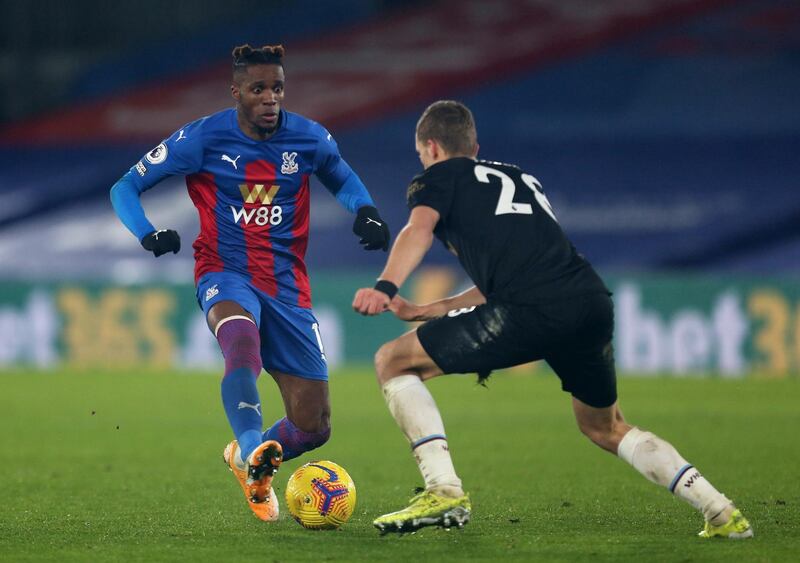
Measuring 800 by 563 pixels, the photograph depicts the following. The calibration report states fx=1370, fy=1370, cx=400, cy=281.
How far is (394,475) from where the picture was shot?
27.8ft

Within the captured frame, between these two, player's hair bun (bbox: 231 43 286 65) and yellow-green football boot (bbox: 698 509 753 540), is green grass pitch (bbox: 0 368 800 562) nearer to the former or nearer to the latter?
yellow-green football boot (bbox: 698 509 753 540)

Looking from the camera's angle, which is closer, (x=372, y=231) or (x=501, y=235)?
(x=501, y=235)

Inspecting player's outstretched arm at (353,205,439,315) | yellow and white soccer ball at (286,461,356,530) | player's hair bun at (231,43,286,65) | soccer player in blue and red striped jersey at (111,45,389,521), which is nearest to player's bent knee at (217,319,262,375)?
soccer player in blue and red striped jersey at (111,45,389,521)

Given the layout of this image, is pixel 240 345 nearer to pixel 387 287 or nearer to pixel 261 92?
pixel 387 287

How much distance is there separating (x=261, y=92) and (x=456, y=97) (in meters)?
18.5

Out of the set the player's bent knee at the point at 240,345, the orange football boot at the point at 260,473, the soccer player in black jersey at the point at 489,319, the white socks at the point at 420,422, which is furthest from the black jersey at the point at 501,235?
the orange football boot at the point at 260,473

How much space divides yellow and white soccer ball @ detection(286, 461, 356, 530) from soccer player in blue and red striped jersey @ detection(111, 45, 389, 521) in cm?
34

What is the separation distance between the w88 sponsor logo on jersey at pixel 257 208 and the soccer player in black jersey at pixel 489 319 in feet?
3.84

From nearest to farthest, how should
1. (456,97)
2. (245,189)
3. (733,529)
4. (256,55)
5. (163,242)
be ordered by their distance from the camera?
(733,529) → (163,242) → (256,55) → (245,189) → (456,97)

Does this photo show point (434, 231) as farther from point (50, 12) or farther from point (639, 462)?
point (50, 12)

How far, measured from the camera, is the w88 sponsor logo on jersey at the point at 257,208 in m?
6.73

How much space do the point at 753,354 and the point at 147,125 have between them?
12875 millimetres

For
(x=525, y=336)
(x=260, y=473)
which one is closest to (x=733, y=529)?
(x=525, y=336)

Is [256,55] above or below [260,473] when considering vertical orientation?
above
